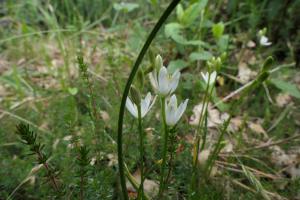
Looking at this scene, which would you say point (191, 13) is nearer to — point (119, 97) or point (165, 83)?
point (119, 97)

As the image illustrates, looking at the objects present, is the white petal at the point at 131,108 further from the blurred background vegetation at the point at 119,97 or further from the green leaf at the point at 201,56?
the green leaf at the point at 201,56

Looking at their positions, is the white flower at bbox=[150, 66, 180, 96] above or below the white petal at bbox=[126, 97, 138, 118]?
above

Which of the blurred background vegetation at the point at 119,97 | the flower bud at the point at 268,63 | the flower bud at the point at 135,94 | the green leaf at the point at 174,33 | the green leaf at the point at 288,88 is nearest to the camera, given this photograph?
the flower bud at the point at 135,94

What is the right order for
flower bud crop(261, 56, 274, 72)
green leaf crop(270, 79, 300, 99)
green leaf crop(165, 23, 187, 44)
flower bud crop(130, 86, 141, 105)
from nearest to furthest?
flower bud crop(130, 86, 141, 105), flower bud crop(261, 56, 274, 72), green leaf crop(270, 79, 300, 99), green leaf crop(165, 23, 187, 44)

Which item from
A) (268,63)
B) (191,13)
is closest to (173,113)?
(268,63)

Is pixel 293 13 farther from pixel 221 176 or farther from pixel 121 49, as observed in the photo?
pixel 221 176

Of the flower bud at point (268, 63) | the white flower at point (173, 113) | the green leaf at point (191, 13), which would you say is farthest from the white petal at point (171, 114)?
the green leaf at point (191, 13)

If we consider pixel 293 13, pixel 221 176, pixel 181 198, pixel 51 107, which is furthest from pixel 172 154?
pixel 293 13

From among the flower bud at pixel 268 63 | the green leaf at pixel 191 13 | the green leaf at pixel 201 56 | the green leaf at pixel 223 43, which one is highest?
the green leaf at pixel 191 13

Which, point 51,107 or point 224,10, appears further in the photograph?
point 224,10

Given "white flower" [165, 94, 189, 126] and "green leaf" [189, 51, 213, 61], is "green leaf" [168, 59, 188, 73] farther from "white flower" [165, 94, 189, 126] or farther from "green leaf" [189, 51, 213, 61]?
"white flower" [165, 94, 189, 126]

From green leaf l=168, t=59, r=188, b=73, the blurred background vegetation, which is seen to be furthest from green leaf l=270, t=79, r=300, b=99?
green leaf l=168, t=59, r=188, b=73
